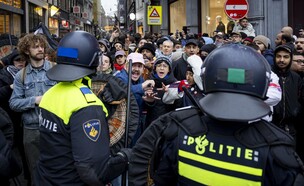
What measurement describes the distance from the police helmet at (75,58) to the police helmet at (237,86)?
1050 mm

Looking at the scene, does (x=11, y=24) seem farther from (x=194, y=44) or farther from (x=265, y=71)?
(x=265, y=71)

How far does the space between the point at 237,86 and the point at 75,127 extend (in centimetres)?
111

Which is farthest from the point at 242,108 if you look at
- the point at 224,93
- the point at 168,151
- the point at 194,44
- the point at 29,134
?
the point at 194,44

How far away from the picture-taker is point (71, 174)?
2506 millimetres

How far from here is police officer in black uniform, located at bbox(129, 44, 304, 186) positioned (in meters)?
1.67

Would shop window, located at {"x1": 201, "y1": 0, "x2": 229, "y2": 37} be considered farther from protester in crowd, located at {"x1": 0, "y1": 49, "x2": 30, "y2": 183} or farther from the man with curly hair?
the man with curly hair

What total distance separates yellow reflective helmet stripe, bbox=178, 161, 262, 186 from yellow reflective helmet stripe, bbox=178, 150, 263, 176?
4 centimetres

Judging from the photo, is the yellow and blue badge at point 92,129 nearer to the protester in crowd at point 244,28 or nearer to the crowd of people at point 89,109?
the crowd of people at point 89,109

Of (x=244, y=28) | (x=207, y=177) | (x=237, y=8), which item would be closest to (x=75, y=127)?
(x=207, y=177)

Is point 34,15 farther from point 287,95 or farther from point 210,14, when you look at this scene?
point 287,95

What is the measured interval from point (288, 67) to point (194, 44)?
2.46 m

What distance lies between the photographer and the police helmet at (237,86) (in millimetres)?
1687

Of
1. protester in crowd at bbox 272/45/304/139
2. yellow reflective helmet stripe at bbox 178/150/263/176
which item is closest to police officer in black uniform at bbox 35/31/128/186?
yellow reflective helmet stripe at bbox 178/150/263/176

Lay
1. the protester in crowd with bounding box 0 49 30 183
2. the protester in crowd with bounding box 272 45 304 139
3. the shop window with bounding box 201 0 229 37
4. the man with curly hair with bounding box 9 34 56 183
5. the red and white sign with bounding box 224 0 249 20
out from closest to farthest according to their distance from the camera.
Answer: the man with curly hair with bounding box 9 34 56 183 < the protester in crowd with bounding box 272 45 304 139 < the protester in crowd with bounding box 0 49 30 183 < the red and white sign with bounding box 224 0 249 20 < the shop window with bounding box 201 0 229 37
